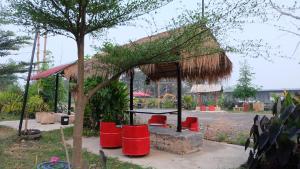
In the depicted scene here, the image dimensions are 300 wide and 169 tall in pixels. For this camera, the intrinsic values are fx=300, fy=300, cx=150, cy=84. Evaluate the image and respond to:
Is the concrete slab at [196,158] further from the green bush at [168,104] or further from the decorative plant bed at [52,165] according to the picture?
the green bush at [168,104]

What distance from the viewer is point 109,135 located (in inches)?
287

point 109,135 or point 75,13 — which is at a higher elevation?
point 75,13

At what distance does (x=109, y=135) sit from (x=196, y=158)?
2184 millimetres

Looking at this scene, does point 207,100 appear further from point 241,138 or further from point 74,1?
point 74,1

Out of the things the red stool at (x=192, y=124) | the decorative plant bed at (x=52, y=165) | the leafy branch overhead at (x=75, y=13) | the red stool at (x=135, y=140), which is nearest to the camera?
the leafy branch overhead at (x=75, y=13)

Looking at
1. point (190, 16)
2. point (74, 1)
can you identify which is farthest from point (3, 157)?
point (190, 16)

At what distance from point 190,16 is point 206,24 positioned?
0.25m

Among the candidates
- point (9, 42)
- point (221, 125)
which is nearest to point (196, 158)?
point (221, 125)

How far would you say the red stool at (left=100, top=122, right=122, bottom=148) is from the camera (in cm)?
729

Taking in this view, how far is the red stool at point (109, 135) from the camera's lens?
23.9 ft

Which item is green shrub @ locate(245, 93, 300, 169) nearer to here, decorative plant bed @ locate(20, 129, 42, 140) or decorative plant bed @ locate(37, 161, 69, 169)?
decorative plant bed @ locate(37, 161, 69, 169)

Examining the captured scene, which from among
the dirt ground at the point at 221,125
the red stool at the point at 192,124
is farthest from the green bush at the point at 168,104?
the red stool at the point at 192,124

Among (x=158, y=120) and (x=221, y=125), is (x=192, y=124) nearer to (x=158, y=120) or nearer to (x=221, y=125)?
(x=158, y=120)

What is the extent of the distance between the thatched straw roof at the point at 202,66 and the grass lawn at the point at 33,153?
2.21 m
